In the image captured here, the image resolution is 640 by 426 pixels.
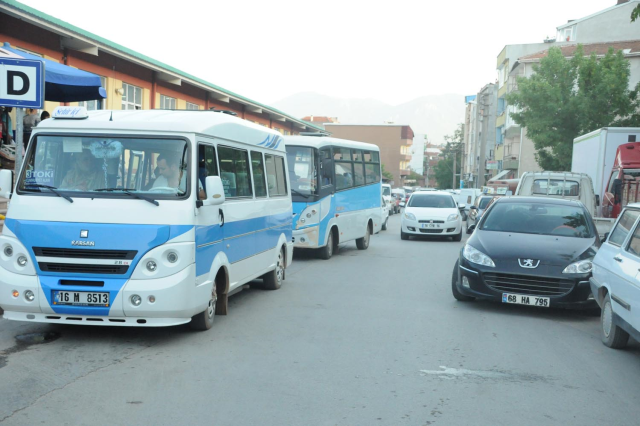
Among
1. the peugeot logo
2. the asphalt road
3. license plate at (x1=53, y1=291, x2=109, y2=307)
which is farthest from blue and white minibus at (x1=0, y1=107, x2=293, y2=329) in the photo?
the peugeot logo

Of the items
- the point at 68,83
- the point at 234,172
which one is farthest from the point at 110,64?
the point at 234,172

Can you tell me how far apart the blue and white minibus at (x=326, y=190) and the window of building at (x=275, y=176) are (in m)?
3.78

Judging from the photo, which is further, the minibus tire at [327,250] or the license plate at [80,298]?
the minibus tire at [327,250]

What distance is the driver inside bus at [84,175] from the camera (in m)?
7.38

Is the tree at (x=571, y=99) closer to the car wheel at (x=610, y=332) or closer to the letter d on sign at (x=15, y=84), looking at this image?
the car wheel at (x=610, y=332)


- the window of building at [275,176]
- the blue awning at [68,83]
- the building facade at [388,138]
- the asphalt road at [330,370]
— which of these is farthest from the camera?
the building facade at [388,138]

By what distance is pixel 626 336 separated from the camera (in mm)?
7609

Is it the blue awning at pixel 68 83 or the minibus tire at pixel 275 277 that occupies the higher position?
the blue awning at pixel 68 83

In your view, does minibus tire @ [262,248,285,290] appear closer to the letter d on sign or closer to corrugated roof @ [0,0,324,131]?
the letter d on sign

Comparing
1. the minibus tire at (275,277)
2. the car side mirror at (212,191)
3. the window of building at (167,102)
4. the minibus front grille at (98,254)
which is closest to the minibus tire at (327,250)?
the minibus tire at (275,277)

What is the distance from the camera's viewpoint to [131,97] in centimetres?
2341

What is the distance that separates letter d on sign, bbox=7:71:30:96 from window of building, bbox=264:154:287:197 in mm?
3503

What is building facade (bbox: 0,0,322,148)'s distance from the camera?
16578 mm

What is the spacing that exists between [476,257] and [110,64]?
15391 mm
